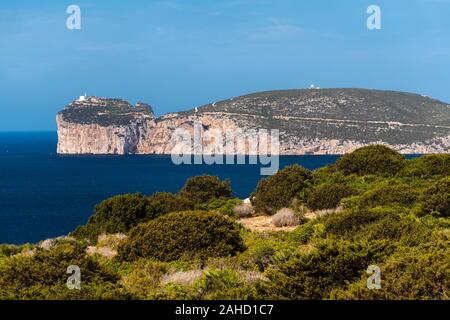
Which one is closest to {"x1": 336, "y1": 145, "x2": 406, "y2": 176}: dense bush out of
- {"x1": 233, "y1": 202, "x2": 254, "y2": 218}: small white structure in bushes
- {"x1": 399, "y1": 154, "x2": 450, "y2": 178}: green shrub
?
{"x1": 399, "y1": 154, "x2": 450, "y2": 178}: green shrub

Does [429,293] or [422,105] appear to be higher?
[422,105]

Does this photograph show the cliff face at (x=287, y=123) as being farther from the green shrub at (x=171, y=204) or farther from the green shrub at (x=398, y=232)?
the green shrub at (x=398, y=232)

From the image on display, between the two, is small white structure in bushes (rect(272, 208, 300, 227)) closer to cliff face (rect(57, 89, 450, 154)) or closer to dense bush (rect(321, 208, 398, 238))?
dense bush (rect(321, 208, 398, 238))

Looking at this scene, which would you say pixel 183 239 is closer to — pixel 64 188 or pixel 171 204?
pixel 171 204

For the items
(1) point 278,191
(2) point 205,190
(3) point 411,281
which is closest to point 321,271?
(3) point 411,281

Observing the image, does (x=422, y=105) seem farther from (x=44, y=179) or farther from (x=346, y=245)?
(x=346, y=245)
